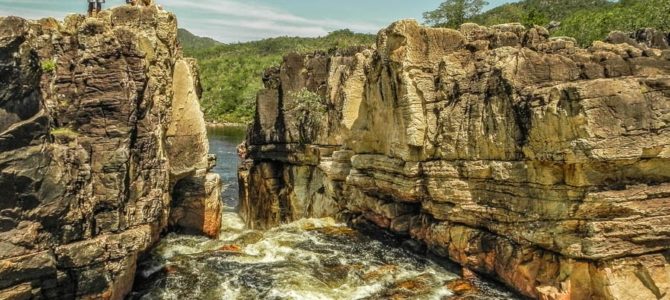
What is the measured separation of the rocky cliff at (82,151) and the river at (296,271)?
153 centimetres

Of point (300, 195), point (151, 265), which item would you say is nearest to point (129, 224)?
point (151, 265)

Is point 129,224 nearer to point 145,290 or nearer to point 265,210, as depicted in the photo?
point 145,290

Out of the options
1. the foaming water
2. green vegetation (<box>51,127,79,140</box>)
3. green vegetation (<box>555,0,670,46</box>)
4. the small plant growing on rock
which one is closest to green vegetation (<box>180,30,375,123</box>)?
green vegetation (<box>555,0,670,46</box>)

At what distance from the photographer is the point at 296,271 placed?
16.6m

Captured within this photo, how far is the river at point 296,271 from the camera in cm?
1500

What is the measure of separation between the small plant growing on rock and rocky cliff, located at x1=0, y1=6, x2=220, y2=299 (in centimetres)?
1045

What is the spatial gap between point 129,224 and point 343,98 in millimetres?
13498

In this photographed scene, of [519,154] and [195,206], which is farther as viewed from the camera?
[195,206]

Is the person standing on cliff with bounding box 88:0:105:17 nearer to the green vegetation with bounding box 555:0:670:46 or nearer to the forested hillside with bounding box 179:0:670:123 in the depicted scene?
the forested hillside with bounding box 179:0:670:123

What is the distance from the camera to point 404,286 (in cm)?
1570

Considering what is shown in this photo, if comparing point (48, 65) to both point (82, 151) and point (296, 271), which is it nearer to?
point (82, 151)

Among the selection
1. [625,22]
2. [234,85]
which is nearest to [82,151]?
[625,22]

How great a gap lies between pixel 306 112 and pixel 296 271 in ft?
46.8

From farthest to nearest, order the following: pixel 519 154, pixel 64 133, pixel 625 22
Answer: pixel 625 22 → pixel 519 154 → pixel 64 133
